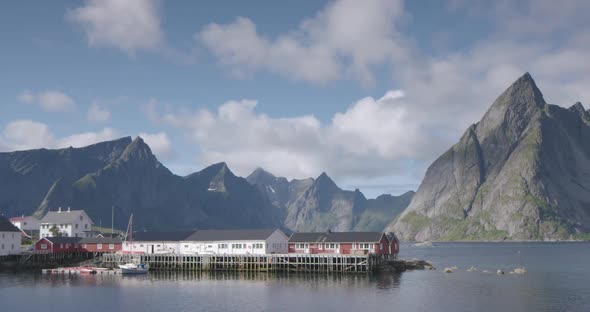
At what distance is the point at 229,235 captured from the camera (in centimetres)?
13025

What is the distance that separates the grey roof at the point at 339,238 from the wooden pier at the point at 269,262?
3815 mm

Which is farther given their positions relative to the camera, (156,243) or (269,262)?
(156,243)

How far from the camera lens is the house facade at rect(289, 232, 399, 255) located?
120 meters

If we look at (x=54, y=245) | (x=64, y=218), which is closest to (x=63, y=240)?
(x=54, y=245)

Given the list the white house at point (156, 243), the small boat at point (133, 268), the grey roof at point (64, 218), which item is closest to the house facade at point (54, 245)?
the white house at point (156, 243)

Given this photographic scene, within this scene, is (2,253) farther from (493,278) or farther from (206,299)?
(493,278)

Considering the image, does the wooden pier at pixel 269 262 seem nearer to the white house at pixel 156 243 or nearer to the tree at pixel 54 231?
the white house at pixel 156 243

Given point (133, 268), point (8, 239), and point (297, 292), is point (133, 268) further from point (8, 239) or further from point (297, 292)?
point (297, 292)

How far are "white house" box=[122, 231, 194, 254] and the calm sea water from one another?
12490mm

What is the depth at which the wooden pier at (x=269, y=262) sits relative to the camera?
384 ft

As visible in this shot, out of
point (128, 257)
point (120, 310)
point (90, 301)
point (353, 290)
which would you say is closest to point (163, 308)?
point (120, 310)

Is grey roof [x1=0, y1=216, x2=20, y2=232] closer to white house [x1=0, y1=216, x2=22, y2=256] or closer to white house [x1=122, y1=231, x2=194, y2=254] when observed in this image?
white house [x1=0, y1=216, x2=22, y2=256]

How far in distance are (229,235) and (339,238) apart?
24.6 m

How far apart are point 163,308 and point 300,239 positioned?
175ft
